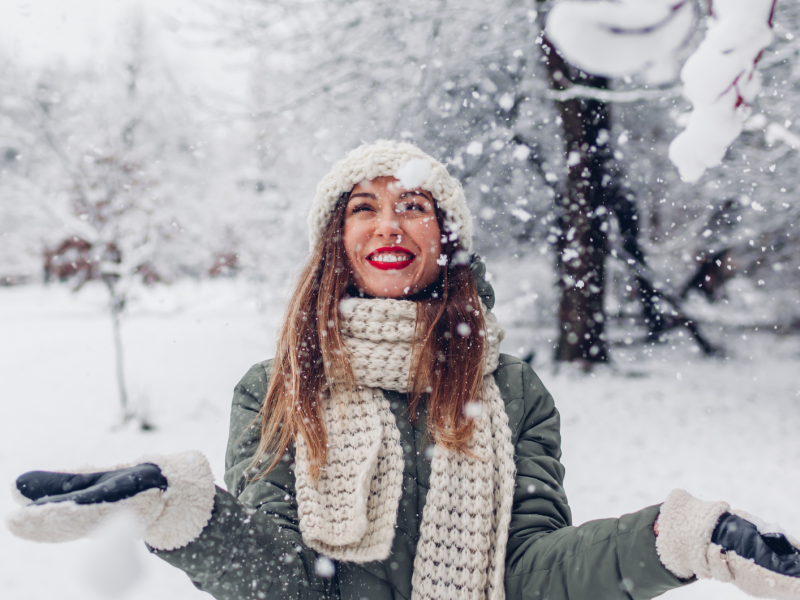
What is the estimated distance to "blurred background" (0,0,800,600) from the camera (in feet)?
15.0

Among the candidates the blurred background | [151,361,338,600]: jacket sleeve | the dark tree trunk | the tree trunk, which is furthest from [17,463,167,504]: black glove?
the dark tree trunk

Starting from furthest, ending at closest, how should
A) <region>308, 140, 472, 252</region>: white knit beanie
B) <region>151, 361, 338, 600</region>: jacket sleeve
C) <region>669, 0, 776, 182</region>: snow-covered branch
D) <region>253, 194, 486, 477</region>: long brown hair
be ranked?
<region>308, 140, 472, 252</region>: white knit beanie < <region>253, 194, 486, 477</region>: long brown hair < <region>151, 361, 338, 600</region>: jacket sleeve < <region>669, 0, 776, 182</region>: snow-covered branch

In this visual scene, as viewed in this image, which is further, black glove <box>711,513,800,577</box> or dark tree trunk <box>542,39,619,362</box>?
dark tree trunk <box>542,39,619,362</box>

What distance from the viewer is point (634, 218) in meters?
7.55

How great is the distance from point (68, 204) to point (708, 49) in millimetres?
7070

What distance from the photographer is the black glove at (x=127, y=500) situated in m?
0.79

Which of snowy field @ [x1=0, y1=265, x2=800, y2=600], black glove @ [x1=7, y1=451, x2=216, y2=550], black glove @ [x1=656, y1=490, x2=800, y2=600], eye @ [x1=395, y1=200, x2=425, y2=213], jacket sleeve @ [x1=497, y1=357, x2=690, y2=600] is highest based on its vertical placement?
eye @ [x1=395, y1=200, x2=425, y2=213]

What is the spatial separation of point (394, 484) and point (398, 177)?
37.0 inches

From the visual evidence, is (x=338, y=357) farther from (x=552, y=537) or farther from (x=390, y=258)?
(x=552, y=537)

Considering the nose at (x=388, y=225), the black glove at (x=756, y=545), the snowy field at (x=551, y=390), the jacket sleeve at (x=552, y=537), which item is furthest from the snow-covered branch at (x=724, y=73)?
the snowy field at (x=551, y=390)

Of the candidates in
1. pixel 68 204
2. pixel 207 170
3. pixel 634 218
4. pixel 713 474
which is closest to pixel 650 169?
pixel 634 218

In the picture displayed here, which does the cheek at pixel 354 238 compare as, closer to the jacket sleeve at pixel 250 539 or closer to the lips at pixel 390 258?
the lips at pixel 390 258

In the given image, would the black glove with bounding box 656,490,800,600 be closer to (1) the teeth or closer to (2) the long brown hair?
(2) the long brown hair

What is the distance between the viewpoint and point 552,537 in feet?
4.26
